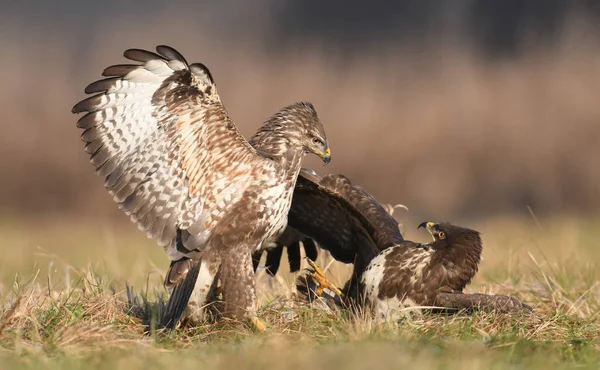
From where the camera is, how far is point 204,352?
567cm

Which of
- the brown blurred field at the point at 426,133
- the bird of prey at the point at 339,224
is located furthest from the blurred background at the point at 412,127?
the bird of prey at the point at 339,224

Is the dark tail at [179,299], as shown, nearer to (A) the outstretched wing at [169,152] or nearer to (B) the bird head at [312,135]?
(A) the outstretched wing at [169,152]

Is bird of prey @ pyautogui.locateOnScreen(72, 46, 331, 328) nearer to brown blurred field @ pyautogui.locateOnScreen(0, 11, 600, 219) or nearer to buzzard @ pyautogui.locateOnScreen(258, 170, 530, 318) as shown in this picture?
buzzard @ pyautogui.locateOnScreen(258, 170, 530, 318)

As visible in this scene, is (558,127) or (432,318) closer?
(432,318)

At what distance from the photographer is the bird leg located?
718cm

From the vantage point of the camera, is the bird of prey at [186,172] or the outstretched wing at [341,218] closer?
the bird of prey at [186,172]

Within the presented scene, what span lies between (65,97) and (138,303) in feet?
45.3

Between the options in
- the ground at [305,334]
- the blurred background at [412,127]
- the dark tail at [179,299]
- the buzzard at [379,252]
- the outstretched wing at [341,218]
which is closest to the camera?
the ground at [305,334]

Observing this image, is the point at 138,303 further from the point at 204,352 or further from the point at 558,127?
the point at 558,127

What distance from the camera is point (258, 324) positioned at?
6.48 m

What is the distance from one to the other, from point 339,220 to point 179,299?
1.48 m

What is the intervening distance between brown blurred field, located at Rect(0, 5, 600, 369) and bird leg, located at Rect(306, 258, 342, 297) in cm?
28

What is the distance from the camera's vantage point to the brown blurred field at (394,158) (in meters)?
7.52

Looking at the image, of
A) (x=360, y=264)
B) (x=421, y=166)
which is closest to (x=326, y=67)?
(x=421, y=166)
